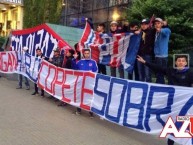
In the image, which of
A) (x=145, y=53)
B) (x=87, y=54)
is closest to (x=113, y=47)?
(x=87, y=54)

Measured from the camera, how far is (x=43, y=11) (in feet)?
59.2

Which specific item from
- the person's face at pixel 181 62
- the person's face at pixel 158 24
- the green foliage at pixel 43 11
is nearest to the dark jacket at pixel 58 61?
the person's face at pixel 158 24

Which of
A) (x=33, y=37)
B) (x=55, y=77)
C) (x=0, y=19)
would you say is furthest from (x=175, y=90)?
(x=0, y=19)

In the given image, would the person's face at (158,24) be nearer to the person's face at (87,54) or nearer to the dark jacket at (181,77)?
the person's face at (87,54)

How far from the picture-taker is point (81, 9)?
27.2 meters

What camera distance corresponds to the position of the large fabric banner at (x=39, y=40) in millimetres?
12602

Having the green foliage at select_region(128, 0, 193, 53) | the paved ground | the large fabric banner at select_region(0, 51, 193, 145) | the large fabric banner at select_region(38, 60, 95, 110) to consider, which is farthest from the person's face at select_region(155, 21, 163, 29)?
the green foliage at select_region(128, 0, 193, 53)

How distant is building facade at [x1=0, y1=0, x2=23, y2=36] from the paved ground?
20.6 meters

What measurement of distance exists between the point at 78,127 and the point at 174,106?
2272 millimetres

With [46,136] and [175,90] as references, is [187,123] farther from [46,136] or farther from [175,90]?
[46,136]

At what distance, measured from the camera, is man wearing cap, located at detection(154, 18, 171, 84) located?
8.47 meters

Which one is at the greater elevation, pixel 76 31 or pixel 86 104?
pixel 76 31

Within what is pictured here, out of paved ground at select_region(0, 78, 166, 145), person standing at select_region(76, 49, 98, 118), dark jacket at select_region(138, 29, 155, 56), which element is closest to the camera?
paved ground at select_region(0, 78, 166, 145)

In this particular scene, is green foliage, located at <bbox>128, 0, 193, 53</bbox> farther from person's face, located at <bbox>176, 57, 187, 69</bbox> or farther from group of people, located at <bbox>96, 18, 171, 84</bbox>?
person's face, located at <bbox>176, 57, 187, 69</bbox>
